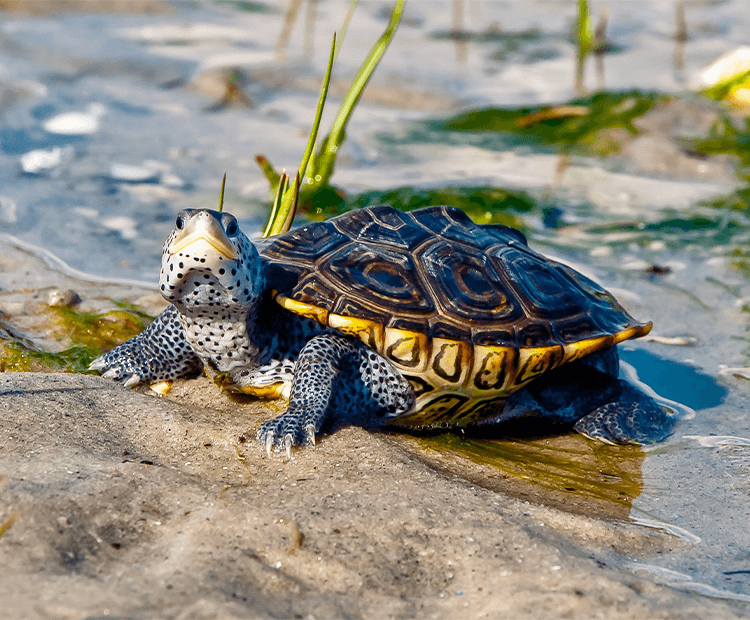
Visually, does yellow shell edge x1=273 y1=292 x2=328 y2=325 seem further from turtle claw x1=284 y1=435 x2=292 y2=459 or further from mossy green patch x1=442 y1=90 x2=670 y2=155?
mossy green patch x1=442 y1=90 x2=670 y2=155

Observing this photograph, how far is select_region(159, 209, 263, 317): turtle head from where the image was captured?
2.75 meters

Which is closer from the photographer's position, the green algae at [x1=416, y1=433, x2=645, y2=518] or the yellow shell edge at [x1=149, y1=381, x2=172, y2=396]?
the green algae at [x1=416, y1=433, x2=645, y2=518]

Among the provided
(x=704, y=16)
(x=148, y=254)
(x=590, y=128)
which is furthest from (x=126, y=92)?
(x=704, y=16)

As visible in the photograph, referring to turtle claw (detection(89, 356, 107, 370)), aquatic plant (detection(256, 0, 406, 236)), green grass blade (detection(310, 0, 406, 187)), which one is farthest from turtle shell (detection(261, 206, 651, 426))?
green grass blade (detection(310, 0, 406, 187))

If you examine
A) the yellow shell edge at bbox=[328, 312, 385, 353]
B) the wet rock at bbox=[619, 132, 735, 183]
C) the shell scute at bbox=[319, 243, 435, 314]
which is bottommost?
→ the yellow shell edge at bbox=[328, 312, 385, 353]

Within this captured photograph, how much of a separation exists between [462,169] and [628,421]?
355 cm

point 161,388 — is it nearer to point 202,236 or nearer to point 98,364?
point 98,364

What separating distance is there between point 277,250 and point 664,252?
3074mm

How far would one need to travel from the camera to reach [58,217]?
5.08 metres

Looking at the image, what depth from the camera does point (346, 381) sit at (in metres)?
3.22

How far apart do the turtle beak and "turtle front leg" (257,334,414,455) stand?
1.97ft

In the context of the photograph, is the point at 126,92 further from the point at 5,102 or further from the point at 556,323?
the point at 556,323

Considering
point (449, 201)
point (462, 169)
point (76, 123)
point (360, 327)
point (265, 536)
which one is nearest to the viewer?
point (265, 536)

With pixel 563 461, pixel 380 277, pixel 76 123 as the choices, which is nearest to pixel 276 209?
pixel 380 277
